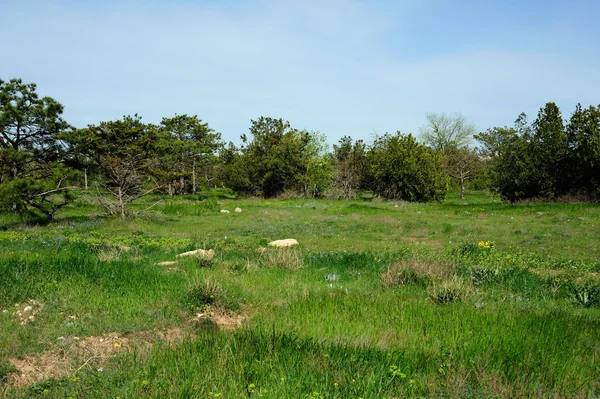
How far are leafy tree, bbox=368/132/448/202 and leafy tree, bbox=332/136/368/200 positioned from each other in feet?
19.8

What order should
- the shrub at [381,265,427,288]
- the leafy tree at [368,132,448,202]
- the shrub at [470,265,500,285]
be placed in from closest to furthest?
1. the shrub at [381,265,427,288]
2. the shrub at [470,265,500,285]
3. the leafy tree at [368,132,448,202]

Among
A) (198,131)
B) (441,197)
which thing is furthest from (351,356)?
(198,131)

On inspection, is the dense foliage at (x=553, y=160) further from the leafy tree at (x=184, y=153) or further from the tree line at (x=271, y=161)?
the leafy tree at (x=184, y=153)

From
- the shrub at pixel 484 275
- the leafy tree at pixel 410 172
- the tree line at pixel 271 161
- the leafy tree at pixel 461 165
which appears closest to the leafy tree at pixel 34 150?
the tree line at pixel 271 161

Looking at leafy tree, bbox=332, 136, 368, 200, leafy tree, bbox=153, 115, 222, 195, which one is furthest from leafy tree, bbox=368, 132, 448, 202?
leafy tree, bbox=153, 115, 222, 195

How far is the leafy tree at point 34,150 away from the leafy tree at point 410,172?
24190mm

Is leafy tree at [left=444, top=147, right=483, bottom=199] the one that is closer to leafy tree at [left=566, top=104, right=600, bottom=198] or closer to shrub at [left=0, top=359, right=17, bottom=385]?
leafy tree at [left=566, top=104, right=600, bottom=198]

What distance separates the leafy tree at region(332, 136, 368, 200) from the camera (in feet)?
141

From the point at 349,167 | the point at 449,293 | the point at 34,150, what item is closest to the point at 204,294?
the point at 449,293

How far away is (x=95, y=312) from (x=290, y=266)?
4.46m

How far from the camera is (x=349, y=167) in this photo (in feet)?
143

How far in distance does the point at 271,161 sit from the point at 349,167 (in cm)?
817

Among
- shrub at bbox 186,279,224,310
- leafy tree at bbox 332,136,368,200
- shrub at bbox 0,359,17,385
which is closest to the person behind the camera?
shrub at bbox 0,359,17,385

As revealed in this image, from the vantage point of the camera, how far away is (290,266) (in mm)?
9266
